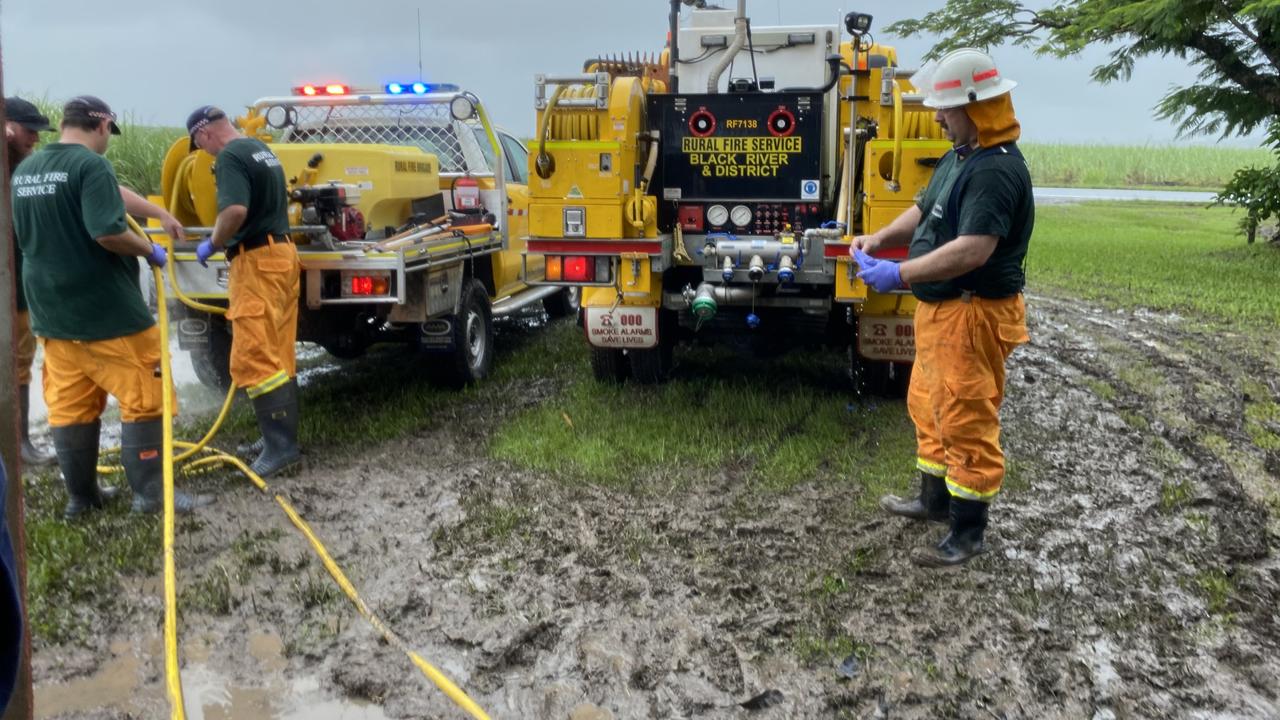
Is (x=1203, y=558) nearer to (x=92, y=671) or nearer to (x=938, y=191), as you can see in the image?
(x=938, y=191)

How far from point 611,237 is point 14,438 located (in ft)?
14.1

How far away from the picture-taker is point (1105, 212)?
26.4 meters

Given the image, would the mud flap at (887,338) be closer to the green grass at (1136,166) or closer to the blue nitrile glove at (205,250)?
the blue nitrile glove at (205,250)

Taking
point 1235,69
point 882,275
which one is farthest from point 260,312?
point 1235,69

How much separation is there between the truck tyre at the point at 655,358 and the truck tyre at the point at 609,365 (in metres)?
0.07

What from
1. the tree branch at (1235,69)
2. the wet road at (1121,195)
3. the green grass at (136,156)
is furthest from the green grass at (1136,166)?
the green grass at (136,156)

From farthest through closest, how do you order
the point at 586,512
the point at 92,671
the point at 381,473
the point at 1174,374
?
the point at 1174,374
the point at 381,473
the point at 586,512
the point at 92,671

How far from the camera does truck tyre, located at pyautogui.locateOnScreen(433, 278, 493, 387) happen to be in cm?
→ 699

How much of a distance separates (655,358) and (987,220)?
3397 millimetres

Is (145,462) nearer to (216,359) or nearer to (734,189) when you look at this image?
(216,359)

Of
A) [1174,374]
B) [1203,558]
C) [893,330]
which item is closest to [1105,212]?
[1174,374]

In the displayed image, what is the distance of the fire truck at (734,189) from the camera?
235 inches

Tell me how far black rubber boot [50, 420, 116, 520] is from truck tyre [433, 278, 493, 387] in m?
2.55

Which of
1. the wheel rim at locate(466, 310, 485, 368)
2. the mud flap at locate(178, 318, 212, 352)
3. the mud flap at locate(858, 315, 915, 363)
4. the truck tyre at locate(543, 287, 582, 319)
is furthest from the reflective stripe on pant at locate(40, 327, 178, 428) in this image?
the truck tyre at locate(543, 287, 582, 319)
